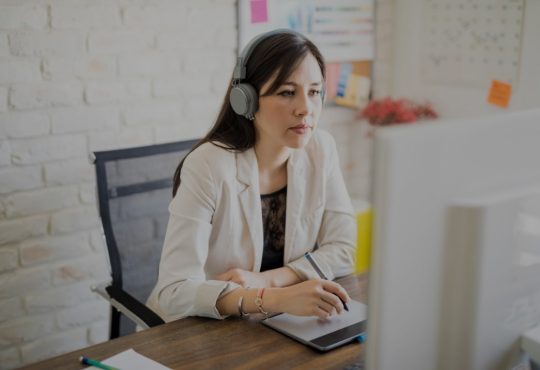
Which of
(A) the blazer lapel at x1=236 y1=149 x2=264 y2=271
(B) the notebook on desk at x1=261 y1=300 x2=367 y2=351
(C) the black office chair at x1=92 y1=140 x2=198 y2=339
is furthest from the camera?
(C) the black office chair at x1=92 y1=140 x2=198 y2=339

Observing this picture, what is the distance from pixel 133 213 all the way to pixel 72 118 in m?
0.52

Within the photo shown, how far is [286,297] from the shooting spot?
4.09 feet

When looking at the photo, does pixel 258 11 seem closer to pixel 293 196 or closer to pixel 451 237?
pixel 293 196

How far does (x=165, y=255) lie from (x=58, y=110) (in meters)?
0.86

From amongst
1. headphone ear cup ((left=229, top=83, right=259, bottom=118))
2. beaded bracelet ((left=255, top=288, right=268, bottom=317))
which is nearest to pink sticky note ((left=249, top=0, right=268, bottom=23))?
headphone ear cup ((left=229, top=83, right=259, bottom=118))

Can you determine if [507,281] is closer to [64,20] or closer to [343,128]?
[64,20]

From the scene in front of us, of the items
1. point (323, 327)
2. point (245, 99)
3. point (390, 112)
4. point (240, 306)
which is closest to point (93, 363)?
point (240, 306)

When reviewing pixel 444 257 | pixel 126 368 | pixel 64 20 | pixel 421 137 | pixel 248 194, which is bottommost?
pixel 126 368

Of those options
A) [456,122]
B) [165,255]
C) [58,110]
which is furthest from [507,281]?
[58,110]

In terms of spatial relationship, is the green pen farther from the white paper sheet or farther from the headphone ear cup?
the headphone ear cup

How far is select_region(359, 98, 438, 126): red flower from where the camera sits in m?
2.77

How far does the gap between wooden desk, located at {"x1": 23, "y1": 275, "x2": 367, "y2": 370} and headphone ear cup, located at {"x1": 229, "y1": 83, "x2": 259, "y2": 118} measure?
1.61 ft

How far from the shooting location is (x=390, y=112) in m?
2.79

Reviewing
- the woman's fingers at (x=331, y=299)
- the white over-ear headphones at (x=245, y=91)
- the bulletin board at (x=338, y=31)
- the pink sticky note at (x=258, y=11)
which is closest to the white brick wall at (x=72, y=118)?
the pink sticky note at (x=258, y=11)
